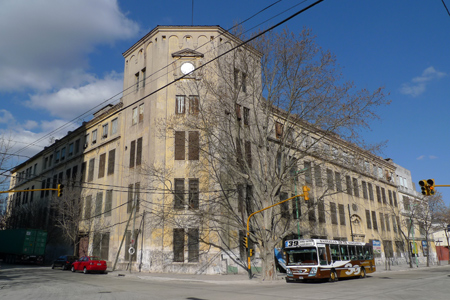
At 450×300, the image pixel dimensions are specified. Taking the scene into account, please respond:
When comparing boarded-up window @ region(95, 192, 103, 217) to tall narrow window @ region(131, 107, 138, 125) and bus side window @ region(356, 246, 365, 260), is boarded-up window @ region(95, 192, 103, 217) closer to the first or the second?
tall narrow window @ region(131, 107, 138, 125)

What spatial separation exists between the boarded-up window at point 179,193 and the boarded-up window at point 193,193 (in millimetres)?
713

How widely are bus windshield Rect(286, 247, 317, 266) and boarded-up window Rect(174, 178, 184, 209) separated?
971 centimetres

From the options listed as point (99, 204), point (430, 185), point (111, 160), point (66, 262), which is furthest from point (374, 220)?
point (66, 262)

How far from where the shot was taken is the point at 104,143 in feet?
122

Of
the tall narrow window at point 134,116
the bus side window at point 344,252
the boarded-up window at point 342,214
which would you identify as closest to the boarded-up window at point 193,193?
the tall narrow window at point 134,116

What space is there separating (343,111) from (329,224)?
71.6 feet

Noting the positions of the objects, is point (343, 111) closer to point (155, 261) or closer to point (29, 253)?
point (155, 261)

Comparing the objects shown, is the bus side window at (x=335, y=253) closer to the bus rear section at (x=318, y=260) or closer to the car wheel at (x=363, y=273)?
the bus rear section at (x=318, y=260)

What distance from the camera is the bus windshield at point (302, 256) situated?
2088 cm

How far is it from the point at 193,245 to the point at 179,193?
14.1 feet

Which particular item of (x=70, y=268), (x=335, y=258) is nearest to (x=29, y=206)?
(x=70, y=268)

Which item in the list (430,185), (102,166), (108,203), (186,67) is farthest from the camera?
(102,166)

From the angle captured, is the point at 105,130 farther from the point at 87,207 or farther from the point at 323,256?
the point at 323,256

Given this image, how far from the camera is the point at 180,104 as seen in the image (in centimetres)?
3061
